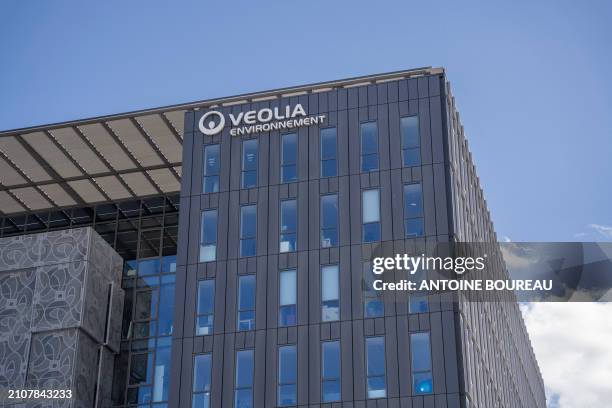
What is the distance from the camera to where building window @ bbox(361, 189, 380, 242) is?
48812mm

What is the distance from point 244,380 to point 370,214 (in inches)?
378

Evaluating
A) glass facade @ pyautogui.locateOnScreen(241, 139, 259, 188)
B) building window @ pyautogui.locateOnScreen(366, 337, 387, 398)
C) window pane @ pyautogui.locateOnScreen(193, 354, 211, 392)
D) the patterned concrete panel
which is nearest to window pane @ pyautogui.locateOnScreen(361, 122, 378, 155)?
glass facade @ pyautogui.locateOnScreen(241, 139, 259, 188)

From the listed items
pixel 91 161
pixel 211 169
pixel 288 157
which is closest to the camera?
pixel 288 157

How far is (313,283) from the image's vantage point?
48469mm

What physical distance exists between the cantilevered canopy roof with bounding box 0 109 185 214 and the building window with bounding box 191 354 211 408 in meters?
14.1

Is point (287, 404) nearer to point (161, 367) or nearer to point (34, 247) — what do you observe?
point (161, 367)

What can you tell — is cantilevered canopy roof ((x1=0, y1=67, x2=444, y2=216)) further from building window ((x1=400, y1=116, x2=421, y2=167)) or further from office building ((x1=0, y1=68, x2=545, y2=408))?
building window ((x1=400, y1=116, x2=421, y2=167))

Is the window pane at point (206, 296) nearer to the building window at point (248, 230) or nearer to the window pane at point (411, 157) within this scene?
the building window at point (248, 230)

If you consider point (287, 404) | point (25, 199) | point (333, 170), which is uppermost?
point (25, 199)

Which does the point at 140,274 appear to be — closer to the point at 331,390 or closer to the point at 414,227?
the point at 331,390

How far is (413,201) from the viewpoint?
49094 millimetres

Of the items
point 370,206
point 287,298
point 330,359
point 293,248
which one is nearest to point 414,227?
point 370,206

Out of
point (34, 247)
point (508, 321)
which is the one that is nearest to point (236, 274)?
point (34, 247)

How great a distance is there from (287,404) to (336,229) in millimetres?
8593
